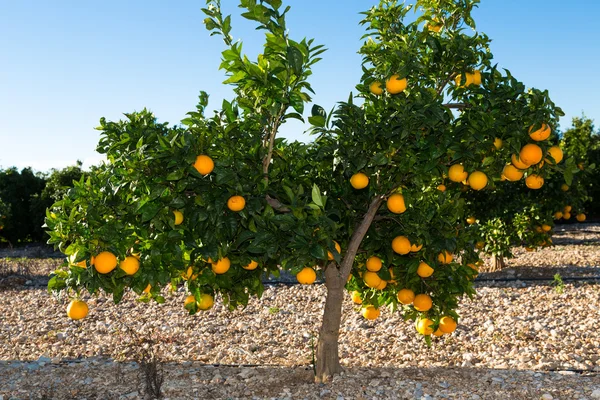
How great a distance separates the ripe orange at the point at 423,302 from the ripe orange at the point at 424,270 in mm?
235

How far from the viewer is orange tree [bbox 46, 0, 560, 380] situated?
2.54 metres

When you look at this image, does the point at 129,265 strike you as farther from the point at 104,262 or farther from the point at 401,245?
the point at 401,245

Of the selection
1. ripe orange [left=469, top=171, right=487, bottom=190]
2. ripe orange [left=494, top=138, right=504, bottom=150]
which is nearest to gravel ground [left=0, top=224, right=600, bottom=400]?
ripe orange [left=469, top=171, right=487, bottom=190]

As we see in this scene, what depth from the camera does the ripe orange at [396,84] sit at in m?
2.90

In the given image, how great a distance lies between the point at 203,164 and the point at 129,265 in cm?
64

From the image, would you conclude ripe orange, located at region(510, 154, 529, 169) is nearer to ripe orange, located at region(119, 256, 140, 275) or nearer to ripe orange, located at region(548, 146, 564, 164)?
ripe orange, located at region(548, 146, 564, 164)

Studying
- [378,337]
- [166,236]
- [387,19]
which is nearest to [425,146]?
[387,19]

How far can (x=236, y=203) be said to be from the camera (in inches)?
99.4

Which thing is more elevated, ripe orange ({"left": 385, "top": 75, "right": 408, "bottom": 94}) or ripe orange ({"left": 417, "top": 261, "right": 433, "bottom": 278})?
ripe orange ({"left": 385, "top": 75, "right": 408, "bottom": 94})

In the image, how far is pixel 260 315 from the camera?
21.2 feet

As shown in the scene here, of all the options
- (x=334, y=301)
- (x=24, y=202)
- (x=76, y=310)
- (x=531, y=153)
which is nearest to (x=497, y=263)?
(x=334, y=301)

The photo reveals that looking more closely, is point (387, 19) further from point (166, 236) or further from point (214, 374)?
point (214, 374)

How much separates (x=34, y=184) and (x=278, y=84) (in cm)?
1913

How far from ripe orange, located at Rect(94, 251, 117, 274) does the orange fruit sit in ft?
5.55
